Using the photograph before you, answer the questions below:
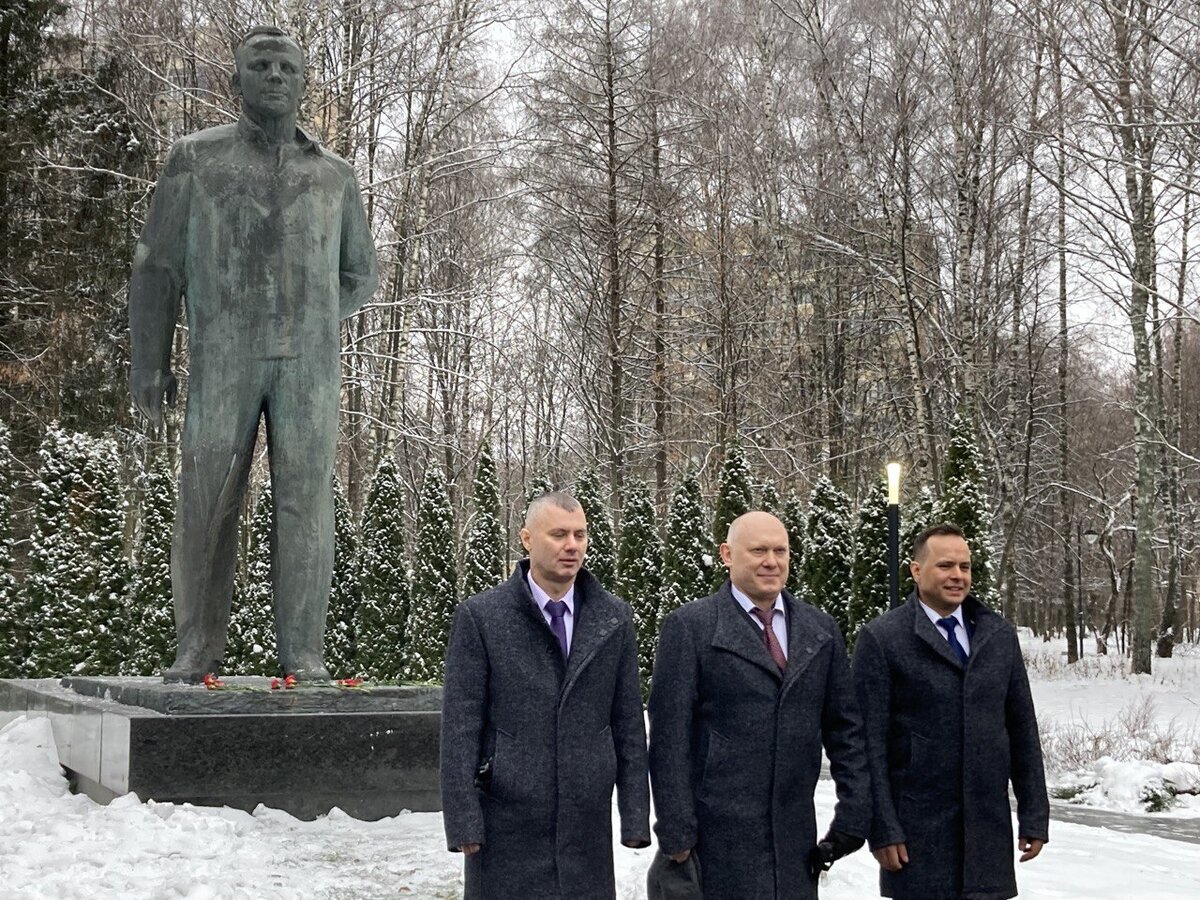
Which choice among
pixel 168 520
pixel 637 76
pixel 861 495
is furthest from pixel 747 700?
pixel 861 495

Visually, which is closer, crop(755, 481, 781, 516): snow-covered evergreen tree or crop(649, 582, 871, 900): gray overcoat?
crop(649, 582, 871, 900): gray overcoat

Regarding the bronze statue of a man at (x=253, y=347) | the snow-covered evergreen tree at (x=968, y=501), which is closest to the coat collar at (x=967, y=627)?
the bronze statue of a man at (x=253, y=347)

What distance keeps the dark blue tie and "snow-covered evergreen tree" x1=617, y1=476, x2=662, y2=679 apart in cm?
1366

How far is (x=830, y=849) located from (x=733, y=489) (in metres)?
13.6

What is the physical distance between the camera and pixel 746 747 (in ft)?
13.2

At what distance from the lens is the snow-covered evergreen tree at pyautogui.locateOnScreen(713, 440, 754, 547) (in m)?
17.5

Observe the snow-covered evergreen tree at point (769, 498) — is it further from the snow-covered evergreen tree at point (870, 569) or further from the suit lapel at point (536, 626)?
the suit lapel at point (536, 626)

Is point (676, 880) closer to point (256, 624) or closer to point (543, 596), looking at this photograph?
point (543, 596)

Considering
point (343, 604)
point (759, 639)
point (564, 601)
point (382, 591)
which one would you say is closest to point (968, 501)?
point (382, 591)

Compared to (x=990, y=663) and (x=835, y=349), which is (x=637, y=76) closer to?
(x=835, y=349)

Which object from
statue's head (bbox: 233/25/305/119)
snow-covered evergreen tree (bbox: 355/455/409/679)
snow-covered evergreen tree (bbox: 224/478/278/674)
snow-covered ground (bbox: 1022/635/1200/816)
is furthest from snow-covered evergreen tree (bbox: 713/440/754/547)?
statue's head (bbox: 233/25/305/119)

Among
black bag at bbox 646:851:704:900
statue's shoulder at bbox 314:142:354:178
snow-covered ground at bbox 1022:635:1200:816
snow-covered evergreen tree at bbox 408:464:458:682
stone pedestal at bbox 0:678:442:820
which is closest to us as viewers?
black bag at bbox 646:851:704:900

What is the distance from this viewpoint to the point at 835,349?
86.8 ft

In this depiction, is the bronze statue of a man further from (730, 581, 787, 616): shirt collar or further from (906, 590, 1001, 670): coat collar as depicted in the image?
(906, 590, 1001, 670): coat collar
